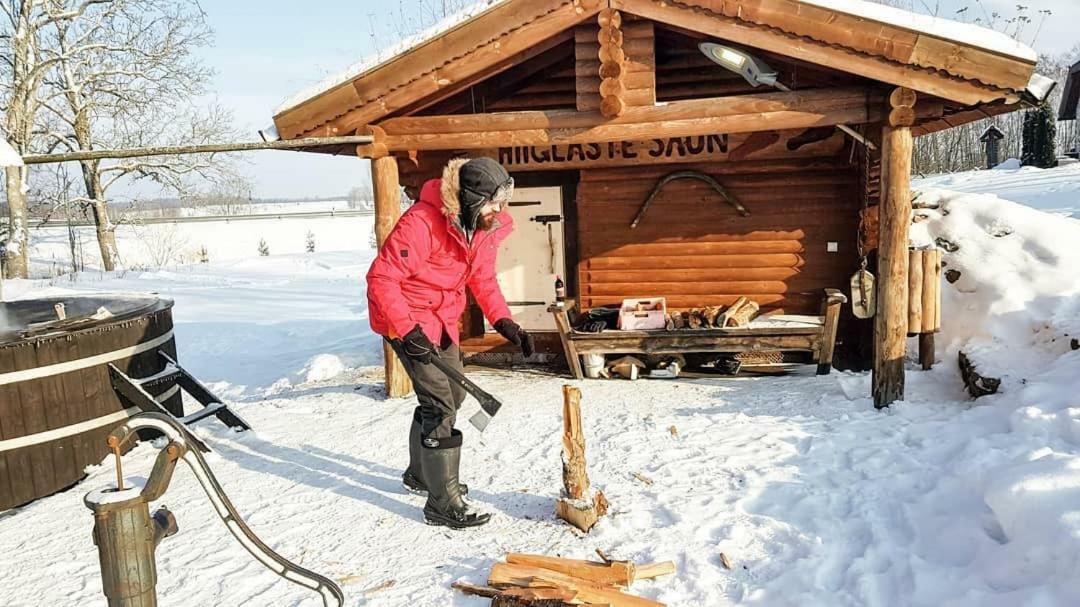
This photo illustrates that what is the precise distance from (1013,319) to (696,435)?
3.56m

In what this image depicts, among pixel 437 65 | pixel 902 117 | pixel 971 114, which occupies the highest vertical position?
pixel 437 65

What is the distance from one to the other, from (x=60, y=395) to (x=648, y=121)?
5259 mm

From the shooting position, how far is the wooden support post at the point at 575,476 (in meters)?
3.90

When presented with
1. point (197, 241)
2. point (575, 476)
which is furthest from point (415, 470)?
point (197, 241)

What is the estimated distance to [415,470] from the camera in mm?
4492

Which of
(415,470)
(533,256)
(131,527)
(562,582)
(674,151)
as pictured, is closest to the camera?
(131,527)

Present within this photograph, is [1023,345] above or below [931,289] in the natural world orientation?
below

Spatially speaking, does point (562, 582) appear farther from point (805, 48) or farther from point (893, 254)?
point (805, 48)

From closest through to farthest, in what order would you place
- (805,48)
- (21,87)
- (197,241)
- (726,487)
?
(726,487), (805,48), (21,87), (197,241)

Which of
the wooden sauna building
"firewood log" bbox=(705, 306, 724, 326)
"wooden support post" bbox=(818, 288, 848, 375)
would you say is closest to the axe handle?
the wooden sauna building

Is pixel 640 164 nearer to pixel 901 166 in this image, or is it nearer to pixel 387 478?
pixel 901 166

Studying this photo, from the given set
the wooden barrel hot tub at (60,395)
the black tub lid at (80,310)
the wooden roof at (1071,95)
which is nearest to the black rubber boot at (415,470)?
the wooden barrel hot tub at (60,395)

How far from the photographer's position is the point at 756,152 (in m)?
7.79

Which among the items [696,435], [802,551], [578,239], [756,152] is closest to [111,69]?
[578,239]
